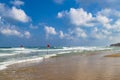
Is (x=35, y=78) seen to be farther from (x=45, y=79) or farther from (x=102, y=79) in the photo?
(x=102, y=79)

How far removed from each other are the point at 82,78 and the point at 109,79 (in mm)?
1265

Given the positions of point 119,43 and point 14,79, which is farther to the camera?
point 119,43

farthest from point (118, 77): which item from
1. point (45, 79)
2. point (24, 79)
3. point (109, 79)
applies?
point (24, 79)

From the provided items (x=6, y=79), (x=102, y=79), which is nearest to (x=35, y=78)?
(x=6, y=79)

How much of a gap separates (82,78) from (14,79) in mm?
3206

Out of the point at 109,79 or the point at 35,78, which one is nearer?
the point at 109,79

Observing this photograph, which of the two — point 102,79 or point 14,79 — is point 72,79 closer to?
point 102,79

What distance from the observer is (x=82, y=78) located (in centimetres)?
1166

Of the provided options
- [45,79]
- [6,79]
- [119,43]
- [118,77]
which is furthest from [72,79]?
[119,43]

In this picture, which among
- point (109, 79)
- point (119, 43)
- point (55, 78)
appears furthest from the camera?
point (119, 43)

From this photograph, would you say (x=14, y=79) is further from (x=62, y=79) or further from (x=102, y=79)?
(x=102, y=79)

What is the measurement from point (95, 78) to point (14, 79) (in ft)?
12.5

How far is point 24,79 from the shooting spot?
11.8 m

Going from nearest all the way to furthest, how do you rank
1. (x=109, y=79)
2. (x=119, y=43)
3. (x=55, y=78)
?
1. (x=109, y=79)
2. (x=55, y=78)
3. (x=119, y=43)
